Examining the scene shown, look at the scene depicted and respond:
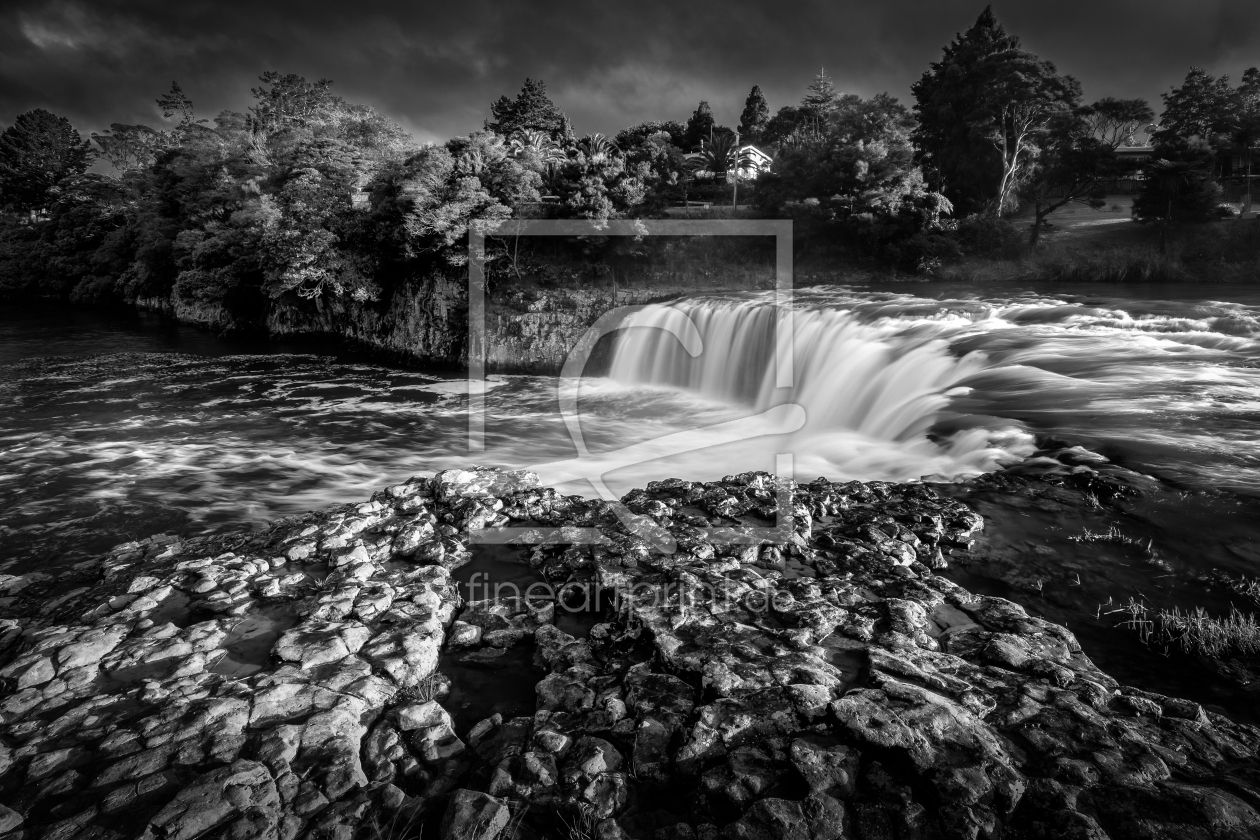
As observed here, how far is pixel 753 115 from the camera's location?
2477 inches

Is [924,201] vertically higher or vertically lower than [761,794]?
higher

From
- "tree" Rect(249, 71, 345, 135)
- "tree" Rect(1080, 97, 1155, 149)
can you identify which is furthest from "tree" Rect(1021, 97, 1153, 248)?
"tree" Rect(249, 71, 345, 135)

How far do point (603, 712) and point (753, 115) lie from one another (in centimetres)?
6962

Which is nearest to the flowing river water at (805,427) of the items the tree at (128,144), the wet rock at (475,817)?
the wet rock at (475,817)

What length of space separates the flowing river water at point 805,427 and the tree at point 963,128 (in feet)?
52.6

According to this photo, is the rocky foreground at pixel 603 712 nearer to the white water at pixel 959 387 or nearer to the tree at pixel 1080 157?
the white water at pixel 959 387

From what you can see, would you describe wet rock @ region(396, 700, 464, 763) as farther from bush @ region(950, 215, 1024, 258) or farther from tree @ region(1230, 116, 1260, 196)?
tree @ region(1230, 116, 1260, 196)

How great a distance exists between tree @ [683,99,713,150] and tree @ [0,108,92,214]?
58.9m

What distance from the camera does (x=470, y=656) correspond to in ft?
14.2

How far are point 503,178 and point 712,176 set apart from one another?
26.8m

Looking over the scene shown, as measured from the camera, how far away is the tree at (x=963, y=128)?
33.9 metres

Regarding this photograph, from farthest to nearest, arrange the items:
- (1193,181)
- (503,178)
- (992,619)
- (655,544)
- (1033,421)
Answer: (1193,181)
(503,178)
(1033,421)
(655,544)
(992,619)

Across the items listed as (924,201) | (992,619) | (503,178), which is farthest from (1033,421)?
(924,201)

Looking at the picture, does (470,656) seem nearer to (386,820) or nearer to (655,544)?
(386,820)
